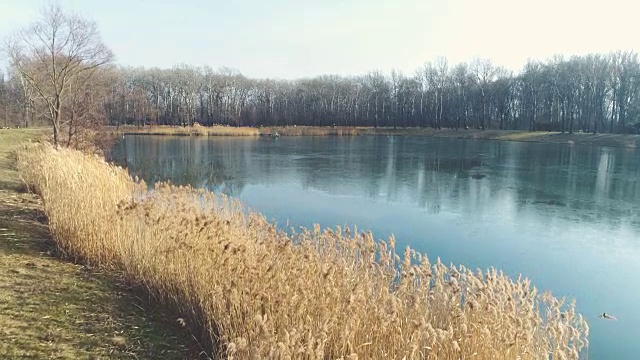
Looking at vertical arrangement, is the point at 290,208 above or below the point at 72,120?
below

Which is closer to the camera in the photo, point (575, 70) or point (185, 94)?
point (575, 70)

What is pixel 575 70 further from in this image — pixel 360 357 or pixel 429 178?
pixel 360 357

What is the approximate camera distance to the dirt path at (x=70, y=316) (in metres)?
3.34

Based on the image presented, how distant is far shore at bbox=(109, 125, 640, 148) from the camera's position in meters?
40.9

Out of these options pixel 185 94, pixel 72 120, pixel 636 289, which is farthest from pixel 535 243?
pixel 185 94

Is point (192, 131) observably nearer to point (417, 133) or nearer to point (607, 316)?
point (417, 133)

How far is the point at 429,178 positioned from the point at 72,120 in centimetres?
1390

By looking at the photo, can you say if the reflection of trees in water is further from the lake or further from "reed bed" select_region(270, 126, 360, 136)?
"reed bed" select_region(270, 126, 360, 136)

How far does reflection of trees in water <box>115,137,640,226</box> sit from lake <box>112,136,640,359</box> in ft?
0.16

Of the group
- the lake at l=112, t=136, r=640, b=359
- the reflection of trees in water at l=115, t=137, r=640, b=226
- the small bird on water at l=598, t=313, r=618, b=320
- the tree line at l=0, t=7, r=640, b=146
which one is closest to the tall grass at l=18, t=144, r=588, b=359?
the small bird on water at l=598, t=313, r=618, b=320

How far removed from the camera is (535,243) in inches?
375

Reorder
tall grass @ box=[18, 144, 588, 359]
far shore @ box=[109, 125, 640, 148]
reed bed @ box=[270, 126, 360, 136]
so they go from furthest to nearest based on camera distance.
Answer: reed bed @ box=[270, 126, 360, 136], far shore @ box=[109, 125, 640, 148], tall grass @ box=[18, 144, 588, 359]

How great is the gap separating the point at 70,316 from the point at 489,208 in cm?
1141

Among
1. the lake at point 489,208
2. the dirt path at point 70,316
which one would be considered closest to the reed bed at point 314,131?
the lake at point 489,208
